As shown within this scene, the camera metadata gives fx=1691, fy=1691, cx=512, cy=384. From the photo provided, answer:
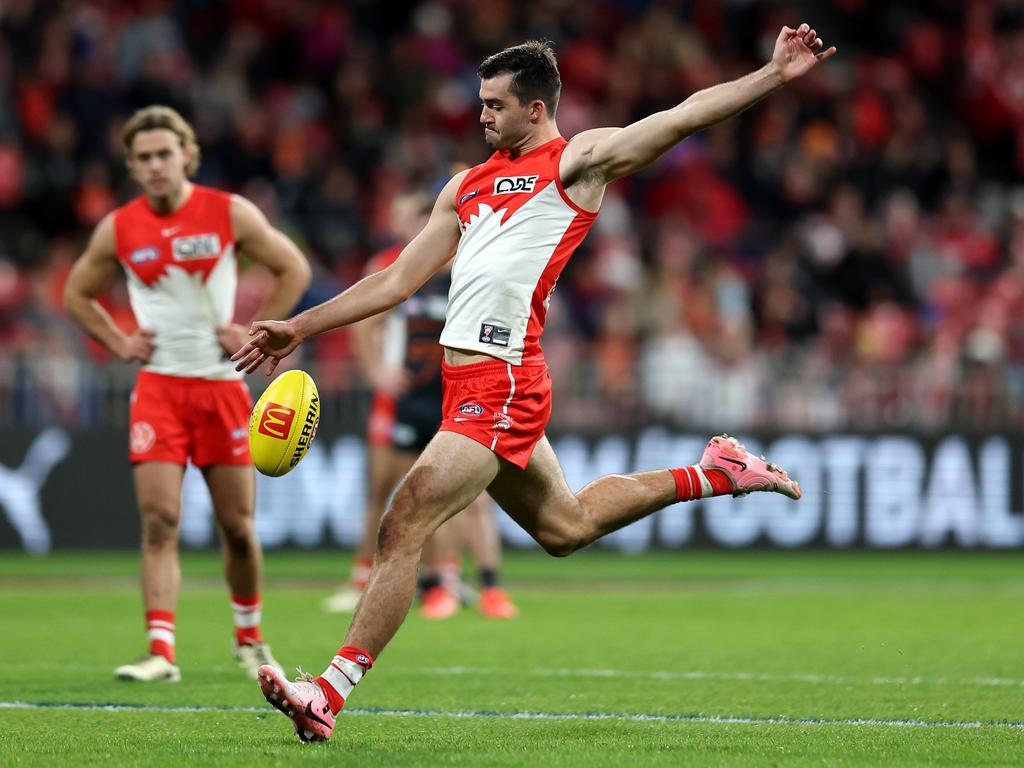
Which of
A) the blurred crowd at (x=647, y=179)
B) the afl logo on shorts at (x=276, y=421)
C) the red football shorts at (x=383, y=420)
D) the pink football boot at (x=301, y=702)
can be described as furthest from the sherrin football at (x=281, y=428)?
the blurred crowd at (x=647, y=179)

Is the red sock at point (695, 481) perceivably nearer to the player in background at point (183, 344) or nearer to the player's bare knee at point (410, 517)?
the player's bare knee at point (410, 517)

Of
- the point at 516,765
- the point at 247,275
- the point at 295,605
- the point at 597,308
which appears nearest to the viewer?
the point at 516,765

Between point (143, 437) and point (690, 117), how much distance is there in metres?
3.79

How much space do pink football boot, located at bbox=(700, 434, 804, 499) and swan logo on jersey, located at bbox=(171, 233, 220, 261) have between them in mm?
3084

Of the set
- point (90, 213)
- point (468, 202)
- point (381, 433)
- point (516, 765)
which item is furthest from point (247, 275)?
point (516, 765)

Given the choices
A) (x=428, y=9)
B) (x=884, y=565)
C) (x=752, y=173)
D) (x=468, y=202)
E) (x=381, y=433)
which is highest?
(x=428, y=9)

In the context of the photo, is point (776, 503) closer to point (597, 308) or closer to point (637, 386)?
point (637, 386)

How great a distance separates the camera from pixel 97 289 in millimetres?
9406

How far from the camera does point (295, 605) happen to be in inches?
519

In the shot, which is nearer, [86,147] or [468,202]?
[468,202]

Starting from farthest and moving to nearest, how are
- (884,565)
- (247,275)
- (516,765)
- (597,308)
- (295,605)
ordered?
(597,308), (247,275), (884,565), (295,605), (516,765)

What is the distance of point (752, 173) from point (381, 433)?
38.5 feet

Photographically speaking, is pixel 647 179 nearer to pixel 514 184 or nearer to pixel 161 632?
pixel 161 632

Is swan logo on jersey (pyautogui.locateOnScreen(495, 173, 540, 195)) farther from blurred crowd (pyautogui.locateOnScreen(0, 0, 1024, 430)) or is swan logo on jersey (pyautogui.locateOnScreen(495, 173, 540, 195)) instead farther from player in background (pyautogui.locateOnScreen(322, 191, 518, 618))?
blurred crowd (pyautogui.locateOnScreen(0, 0, 1024, 430))
